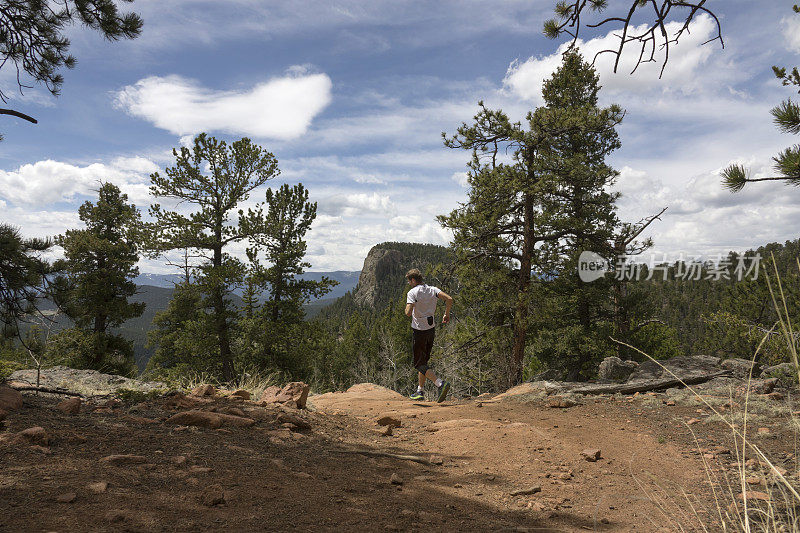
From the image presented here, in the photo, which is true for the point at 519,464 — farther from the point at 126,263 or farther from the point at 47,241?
the point at 126,263

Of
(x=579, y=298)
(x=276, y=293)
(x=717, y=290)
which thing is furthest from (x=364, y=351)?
(x=717, y=290)

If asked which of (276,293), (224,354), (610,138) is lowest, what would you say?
(224,354)

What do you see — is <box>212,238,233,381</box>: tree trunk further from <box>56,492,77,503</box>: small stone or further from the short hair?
<box>56,492,77,503</box>: small stone

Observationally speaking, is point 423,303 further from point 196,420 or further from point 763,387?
point 763,387

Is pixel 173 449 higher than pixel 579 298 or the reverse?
the reverse

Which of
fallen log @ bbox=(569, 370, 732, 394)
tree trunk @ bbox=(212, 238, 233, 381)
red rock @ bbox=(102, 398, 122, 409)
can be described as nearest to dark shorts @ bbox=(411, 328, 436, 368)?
fallen log @ bbox=(569, 370, 732, 394)

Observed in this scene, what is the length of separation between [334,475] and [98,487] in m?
1.72

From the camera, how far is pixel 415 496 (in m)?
3.40

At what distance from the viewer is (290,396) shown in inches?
259

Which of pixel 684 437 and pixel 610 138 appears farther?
pixel 610 138

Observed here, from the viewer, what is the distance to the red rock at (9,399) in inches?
163

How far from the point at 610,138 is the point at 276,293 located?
17184mm

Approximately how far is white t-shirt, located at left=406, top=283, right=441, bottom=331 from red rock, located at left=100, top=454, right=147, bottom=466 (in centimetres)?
508

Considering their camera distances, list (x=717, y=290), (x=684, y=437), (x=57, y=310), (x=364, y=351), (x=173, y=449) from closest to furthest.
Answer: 1. (x=173, y=449)
2. (x=684, y=437)
3. (x=57, y=310)
4. (x=364, y=351)
5. (x=717, y=290)
